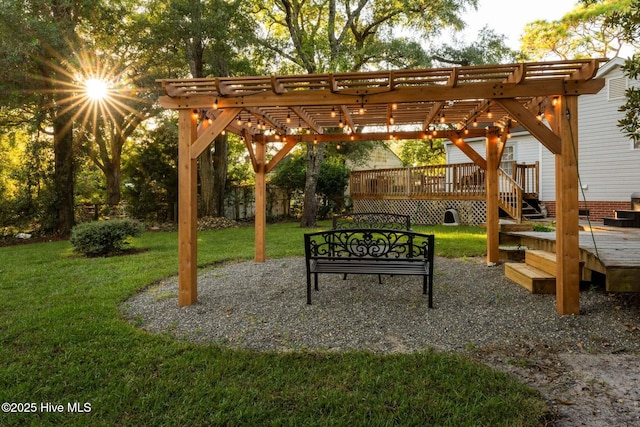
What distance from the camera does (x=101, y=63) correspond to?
38.2 ft

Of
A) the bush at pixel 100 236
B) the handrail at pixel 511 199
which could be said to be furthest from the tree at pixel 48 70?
the handrail at pixel 511 199

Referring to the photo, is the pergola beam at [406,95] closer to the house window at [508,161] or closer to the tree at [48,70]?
the tree at [48,70]

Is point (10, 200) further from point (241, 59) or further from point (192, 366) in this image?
point (192, 366)

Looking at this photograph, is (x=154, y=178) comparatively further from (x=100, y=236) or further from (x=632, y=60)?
(x=632, y=60)

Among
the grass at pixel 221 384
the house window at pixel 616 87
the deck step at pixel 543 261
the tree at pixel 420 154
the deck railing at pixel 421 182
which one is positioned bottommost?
the grass at pixel 221 384

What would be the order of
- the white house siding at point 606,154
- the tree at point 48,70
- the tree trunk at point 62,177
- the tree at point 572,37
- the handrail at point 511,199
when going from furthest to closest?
the tree at point 572,37 → the tree trunk at point 62,177 → the white house siding at point 606,154 → the handrail at point 511,199 → the tree at point 48,70

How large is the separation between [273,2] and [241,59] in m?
3.11

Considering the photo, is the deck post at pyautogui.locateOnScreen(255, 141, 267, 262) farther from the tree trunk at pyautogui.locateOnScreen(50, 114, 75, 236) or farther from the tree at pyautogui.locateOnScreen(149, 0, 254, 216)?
the tree trunk at pyautogui.locateOnScreen(50, 114, 75, 236)

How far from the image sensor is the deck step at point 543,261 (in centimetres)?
448

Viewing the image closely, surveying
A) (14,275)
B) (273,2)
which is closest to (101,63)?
(273,2)

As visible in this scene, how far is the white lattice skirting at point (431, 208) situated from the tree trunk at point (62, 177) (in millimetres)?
11919

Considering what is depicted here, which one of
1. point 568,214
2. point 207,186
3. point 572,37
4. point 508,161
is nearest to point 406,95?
point 568,214

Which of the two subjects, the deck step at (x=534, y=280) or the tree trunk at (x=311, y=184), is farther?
the tree trunk at (x=311, y=184)

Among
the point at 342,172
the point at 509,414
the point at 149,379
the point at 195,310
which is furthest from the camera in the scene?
the point at 342,172
